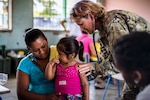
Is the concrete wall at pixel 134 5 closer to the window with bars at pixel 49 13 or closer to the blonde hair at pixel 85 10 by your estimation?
the window with bars at pixel 49 13

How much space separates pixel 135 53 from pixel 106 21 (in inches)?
39.1

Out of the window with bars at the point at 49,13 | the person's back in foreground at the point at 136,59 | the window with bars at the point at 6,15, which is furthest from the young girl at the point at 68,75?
the window with bars at the point at 49,13

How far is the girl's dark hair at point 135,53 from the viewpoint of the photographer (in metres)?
0.96

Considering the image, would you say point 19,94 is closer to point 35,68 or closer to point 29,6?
point 35,68

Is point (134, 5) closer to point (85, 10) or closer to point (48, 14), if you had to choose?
point (48, 14)

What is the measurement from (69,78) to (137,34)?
3.51 ft

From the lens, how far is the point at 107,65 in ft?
6.59

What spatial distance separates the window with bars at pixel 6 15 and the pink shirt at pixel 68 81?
4.33 m

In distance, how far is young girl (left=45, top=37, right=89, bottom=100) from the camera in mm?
1974

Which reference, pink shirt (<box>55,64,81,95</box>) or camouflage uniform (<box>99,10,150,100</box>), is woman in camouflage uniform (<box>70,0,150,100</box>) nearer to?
camouflage uniform (<box>99,10,150,100</box>)

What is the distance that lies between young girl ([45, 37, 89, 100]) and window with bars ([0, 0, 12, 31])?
4.32 m

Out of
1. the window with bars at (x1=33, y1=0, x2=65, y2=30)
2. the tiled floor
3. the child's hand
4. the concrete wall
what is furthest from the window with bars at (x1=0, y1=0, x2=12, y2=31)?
the child's hand

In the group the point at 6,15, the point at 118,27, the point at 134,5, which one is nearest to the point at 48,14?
the point at 6,15

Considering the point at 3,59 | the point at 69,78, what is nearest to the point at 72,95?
the point at 69,78
